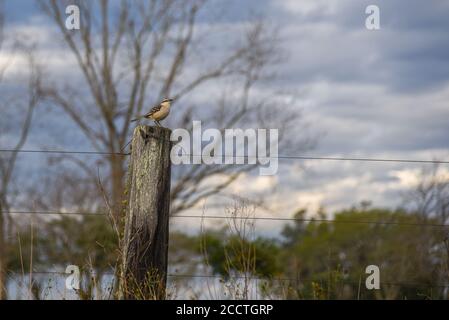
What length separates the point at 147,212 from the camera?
6559mm

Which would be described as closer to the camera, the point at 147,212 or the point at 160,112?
the point at 147,212

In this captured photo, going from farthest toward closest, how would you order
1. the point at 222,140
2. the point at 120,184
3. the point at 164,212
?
1. the point at 222,140
2. the point at 120,184
3. the point at 164,212

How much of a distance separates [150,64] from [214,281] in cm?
1465

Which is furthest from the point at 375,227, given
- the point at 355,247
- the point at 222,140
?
the point at 222,140

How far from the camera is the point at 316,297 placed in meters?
6.94

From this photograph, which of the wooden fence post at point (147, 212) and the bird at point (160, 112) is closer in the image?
the wooden fence post at point (147, 212)

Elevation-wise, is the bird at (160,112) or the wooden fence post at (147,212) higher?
the bird at (160,112)

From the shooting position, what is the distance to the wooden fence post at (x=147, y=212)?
6.53 metres

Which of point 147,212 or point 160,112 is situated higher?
point 160,112

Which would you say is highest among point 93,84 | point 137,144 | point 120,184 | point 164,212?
point 93,84

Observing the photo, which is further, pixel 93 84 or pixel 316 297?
pixel 93 84

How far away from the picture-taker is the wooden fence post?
653 centimetres

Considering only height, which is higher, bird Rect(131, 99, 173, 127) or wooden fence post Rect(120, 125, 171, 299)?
bird Rect(131, 99, 173, 127)
